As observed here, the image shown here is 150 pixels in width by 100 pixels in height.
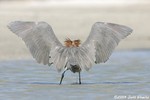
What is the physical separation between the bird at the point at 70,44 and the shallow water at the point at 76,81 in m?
0.38

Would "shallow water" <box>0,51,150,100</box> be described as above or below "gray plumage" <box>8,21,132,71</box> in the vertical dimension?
below

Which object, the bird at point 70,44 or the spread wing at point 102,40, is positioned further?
the spread wing at point 102,40

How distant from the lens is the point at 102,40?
374 inches

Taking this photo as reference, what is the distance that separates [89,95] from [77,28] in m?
10.8

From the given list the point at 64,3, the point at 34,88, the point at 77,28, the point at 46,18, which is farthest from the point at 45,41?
the point at 64,3

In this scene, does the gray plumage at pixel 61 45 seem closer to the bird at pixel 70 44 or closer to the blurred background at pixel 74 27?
the bird at pixel 70 44

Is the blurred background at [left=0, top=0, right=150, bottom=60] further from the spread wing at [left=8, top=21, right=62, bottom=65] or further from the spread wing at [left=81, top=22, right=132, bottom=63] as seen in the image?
the spread wing at [left=81, top=22, right=132, bottom=63]

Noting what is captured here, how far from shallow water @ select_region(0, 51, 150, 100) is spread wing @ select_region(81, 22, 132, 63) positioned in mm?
500

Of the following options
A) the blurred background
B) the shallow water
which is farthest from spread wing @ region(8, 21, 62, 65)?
the blurred background

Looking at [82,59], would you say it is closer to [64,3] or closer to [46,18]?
[46,18]

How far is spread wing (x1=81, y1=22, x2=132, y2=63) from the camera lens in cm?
934

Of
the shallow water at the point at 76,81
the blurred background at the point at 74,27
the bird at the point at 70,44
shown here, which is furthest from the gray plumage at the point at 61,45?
the blurred background at the point at 74,27

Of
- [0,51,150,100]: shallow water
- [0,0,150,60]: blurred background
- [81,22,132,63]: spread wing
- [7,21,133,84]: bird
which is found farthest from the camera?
[0,0,150,60]: blurred background

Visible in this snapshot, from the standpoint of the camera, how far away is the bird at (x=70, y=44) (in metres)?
9.07
